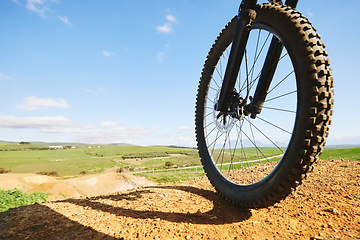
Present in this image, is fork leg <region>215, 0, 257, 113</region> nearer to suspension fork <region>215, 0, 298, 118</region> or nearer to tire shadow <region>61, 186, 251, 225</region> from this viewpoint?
suspension fork <region>215, 0, 298, 118</region>

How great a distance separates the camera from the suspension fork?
318 centimetres

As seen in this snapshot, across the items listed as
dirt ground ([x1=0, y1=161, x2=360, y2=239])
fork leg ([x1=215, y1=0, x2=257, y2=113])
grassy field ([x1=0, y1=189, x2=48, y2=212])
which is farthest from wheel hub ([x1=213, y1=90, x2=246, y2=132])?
grassy field ([x1=0, y1=189, x2=48, y2=212])

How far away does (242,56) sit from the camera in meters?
3.52

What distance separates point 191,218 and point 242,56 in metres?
3.06

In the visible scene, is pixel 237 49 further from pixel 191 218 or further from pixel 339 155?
pixel 339 155

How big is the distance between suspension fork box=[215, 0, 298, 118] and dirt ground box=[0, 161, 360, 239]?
183 centimetres

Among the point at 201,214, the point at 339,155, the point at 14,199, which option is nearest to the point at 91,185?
the point at 14,199

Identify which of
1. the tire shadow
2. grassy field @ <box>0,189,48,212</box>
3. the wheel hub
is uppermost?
the wheel hub

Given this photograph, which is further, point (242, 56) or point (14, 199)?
point (14, 199)

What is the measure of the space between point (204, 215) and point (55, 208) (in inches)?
128

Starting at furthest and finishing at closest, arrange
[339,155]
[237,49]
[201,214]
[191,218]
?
1. [339,155]
2. [237,49]
3. [201,214]
4. [191,218]

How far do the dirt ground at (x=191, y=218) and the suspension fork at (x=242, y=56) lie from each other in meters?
1.83

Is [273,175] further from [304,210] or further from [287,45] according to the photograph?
[287,45]

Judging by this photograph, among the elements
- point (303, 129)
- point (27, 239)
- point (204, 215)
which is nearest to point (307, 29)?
point (303, 129)
